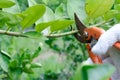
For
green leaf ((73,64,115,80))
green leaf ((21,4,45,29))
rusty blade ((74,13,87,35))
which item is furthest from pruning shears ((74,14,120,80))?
green leaf ((73,64,115,80))

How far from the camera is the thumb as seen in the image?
0.52m

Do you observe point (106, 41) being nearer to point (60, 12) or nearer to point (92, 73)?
point (60, 12)

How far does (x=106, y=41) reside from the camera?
20.9 inches

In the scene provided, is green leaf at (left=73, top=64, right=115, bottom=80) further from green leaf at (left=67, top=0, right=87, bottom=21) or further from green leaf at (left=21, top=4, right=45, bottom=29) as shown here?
green leaf at (left=67, top=0, right=87, bottom=21)

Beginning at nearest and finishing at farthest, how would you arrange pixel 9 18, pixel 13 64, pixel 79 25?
pixel 9 18 → pixel 79 25 → pixel 13 64

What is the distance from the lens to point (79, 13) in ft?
2.23

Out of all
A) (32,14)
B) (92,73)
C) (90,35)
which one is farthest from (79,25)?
(92,73)

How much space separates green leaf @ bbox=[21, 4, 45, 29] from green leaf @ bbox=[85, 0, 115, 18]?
0.40 ft

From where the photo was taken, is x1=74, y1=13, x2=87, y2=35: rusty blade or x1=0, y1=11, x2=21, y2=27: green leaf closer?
x1=0, y1=11, x2=21, y2=27: green leaf

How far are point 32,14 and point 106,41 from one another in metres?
0.13

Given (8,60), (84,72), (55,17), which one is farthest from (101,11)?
(84,72)

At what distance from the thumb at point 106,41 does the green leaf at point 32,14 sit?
0.35 ft

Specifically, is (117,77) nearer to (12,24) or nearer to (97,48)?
(97,48)

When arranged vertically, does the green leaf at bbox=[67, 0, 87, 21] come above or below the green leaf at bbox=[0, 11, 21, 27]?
below
